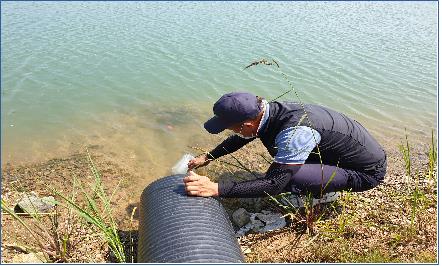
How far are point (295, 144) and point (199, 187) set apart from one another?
0.84 m

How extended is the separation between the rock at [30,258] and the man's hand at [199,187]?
51.3 inches

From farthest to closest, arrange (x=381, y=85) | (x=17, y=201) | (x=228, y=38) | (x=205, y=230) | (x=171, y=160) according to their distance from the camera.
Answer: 1. (x=228, y=38)
2. (x=381, y=85)
3. (x=171, y=160)
4. (x=17, y=201)
5. (x=205, y=230)

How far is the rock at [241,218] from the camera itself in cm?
421

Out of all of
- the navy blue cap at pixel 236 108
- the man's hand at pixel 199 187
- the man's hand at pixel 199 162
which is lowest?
the man's hand at pixel 199 162

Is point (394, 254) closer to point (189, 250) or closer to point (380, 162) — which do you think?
point (380, 162)

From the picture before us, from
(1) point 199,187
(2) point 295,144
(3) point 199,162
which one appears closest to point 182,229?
(1) point 199,187

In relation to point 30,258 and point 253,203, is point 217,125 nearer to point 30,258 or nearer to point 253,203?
point 253,203

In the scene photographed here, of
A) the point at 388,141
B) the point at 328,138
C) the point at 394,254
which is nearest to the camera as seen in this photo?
the point at 394,254

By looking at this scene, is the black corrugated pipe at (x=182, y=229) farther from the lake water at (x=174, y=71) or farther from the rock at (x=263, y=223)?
the lake water at (x=174, y=71)

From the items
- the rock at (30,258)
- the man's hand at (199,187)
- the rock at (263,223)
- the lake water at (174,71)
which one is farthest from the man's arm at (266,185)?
the lake water at (174,71)

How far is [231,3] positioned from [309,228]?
42.0 ft

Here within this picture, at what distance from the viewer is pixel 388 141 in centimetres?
664

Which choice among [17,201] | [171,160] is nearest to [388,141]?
[171,160]

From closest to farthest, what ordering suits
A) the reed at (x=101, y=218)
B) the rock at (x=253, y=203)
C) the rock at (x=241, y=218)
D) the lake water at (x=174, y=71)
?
the reed at (x=101, y=218) → the rock at (x=241, y=218) → the rock at (x=253, y=203) → the lake water at (x=174, y=71)
